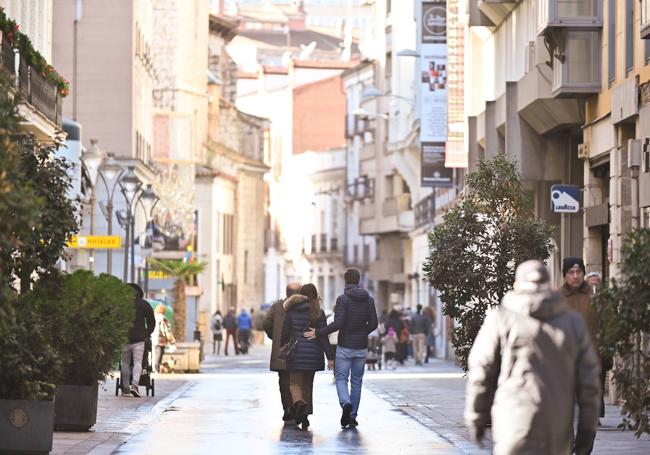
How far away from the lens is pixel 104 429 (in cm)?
2247

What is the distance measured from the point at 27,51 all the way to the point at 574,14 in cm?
881

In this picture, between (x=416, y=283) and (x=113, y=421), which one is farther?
(x=416, y=283)

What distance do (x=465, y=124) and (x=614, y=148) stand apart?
20.1 m

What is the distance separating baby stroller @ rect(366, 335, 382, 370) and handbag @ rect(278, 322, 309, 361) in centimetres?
2572

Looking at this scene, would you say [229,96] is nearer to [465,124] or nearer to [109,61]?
[109,61]

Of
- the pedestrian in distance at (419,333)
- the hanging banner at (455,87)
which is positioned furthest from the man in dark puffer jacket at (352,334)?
the pedestrian in distance at (419,333)

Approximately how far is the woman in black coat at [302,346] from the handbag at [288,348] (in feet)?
0.08

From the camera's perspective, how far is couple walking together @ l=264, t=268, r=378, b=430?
2308 centimetres

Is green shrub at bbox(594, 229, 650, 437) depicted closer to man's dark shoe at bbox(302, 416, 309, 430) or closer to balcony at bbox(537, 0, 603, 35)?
man's dark shoe at bbox(302, 416, 309, 430)

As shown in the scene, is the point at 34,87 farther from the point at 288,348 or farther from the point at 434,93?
the point at 434,93

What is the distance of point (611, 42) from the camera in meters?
30.4

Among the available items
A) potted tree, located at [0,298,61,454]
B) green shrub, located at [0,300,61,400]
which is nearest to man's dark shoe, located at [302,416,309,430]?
green shrub, located at [0,300,61,400]

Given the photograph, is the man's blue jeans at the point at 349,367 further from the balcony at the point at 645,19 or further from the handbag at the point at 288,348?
the balcony at the point at 645,19

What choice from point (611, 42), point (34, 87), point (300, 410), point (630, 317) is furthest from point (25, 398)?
point (34, 87)
